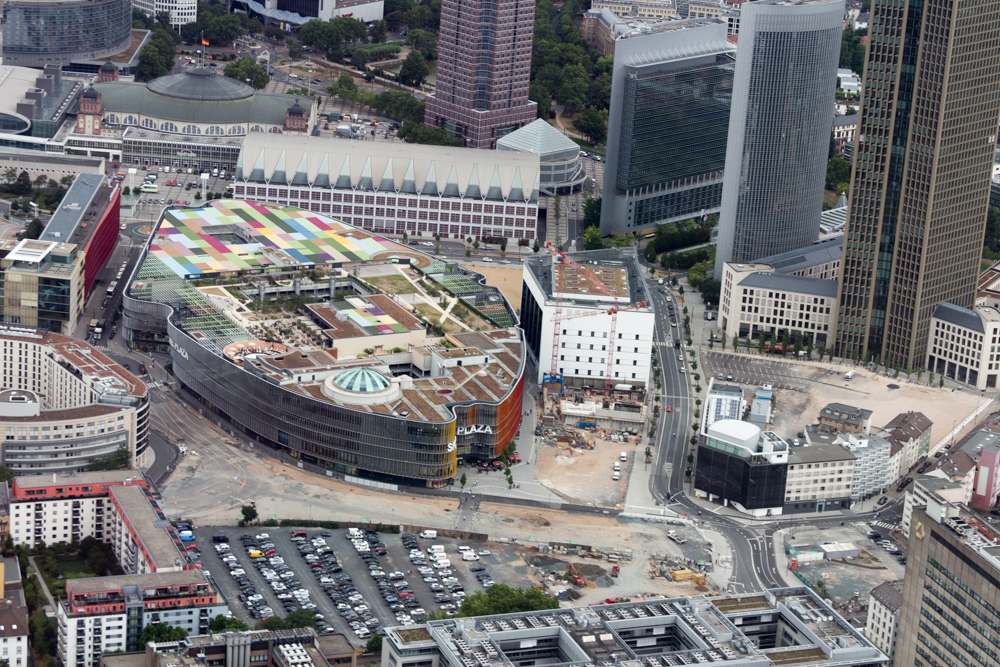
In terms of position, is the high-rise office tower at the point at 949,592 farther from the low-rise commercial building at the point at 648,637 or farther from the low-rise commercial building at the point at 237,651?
the low-rise commercial building at the point at 237,651

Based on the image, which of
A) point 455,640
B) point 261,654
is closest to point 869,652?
point 455,640

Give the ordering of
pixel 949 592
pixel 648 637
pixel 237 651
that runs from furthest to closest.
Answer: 1. pixel 237 651
2. pixel 648 637
3. pixel 949 592

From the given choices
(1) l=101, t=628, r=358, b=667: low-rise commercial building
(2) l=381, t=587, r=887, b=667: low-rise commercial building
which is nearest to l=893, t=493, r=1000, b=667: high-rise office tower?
(2) l=381, t=587, r=887, b=667: low-rise commercial building

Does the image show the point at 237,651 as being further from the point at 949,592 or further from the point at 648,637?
the point at 949,592

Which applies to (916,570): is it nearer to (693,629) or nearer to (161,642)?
(693,629)

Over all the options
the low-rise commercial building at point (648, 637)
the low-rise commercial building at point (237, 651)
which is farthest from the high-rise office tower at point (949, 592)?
the low-rise commercial building at point (237, 651)

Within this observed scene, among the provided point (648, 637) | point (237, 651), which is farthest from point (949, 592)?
point (237, 651)
